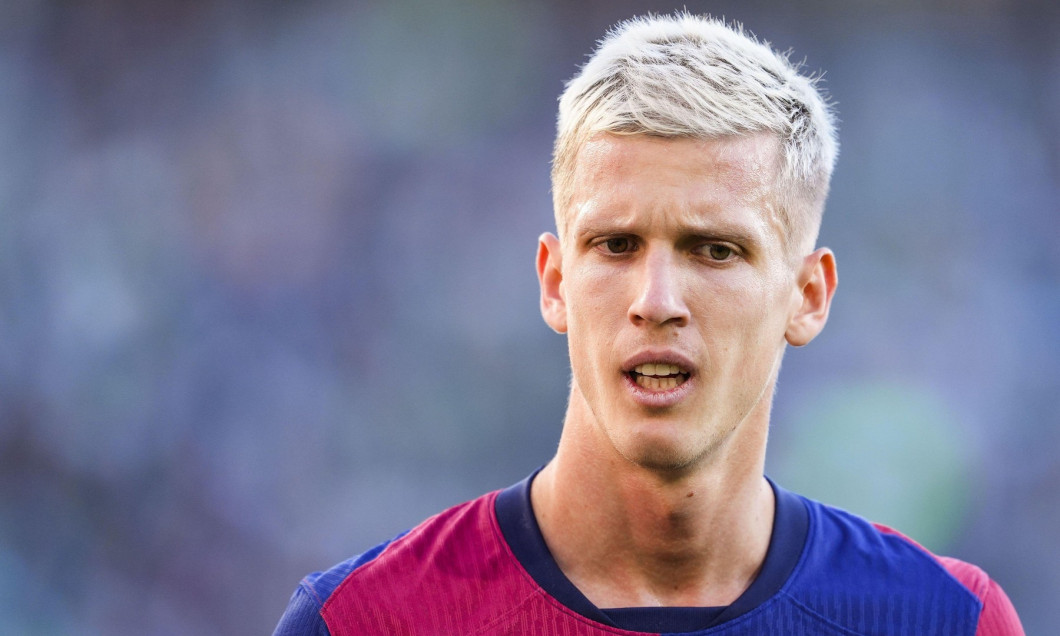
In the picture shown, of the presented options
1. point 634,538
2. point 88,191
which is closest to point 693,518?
point 634,538

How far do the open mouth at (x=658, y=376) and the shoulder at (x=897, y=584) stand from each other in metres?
0.56

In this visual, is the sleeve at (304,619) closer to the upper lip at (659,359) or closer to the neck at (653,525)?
the neck at (653,525)

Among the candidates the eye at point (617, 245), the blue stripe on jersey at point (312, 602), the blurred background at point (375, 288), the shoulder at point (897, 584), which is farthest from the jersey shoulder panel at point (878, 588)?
the blurred background at point (375, 288)

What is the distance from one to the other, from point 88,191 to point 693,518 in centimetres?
564

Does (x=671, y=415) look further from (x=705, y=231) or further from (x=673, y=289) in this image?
(x=705, y=231)

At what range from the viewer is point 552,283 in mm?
2445

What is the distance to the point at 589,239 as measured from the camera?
2.21m

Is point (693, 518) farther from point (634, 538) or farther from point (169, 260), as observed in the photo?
point (169, 260)

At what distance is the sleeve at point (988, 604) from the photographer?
2.38 m

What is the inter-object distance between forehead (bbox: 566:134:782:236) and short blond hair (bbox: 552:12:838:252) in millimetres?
27

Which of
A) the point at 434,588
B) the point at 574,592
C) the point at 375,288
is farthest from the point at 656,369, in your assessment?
the point at 375,288

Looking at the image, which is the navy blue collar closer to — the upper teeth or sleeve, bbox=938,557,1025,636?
sleeve, bbox=938,557,1025,636

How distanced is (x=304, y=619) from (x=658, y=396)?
0.87 metres

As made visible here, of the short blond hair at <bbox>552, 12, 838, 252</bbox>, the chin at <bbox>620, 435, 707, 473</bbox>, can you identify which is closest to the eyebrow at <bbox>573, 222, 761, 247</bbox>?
the short blond hair at <bbox>552, 12, 838, 252</bbox>
